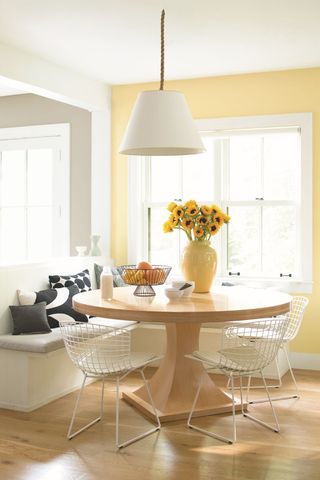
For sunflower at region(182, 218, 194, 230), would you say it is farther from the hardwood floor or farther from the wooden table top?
the hardwood floor

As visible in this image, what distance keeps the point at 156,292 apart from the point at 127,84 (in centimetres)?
258

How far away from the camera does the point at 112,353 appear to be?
377 centimetres

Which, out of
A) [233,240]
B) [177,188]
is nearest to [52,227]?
[177,188]

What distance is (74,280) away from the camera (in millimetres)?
5285

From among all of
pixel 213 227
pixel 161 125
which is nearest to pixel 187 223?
pixel 213 227

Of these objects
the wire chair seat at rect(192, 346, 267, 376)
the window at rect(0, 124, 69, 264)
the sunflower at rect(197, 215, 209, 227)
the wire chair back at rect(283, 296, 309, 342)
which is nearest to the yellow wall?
the wire chair back at rect(283, 296, 309, 342)

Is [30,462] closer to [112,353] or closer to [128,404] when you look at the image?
[112,353]

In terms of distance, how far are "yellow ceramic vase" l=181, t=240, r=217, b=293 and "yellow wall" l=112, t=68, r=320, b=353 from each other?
1.55 metres

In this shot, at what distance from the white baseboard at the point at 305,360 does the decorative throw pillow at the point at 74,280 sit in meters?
1.90

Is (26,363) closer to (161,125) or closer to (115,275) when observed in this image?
(115,275)

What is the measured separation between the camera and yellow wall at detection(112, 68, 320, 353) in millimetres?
5508

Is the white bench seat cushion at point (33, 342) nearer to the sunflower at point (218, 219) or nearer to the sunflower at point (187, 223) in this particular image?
the sunflower at point (187, 223)

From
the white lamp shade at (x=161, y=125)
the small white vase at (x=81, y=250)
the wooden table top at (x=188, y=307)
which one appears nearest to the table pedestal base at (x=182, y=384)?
the wooden table top at (x=188, y=307)

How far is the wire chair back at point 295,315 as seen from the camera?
460 centimetres
